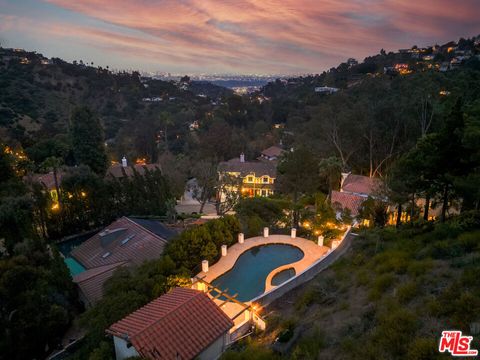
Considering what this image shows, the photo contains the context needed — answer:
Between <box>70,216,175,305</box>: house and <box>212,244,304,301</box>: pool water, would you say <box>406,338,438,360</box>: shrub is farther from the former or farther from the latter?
<box>70,216,175,305</box>: house

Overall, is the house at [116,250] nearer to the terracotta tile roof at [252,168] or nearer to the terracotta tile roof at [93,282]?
the terracotta tile roof at [93,282]

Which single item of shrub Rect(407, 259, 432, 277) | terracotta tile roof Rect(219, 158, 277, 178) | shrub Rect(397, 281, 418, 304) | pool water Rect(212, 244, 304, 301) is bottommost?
pool water Rect(212, 244, 304, 301)

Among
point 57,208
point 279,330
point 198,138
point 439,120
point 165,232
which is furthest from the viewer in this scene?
point 198,138

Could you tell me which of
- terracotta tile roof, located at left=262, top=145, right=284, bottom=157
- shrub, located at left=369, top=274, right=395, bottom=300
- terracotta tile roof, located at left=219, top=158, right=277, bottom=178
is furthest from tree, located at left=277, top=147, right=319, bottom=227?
terracotta tile roof, located at left=262, top=145, right=284, bottom=157

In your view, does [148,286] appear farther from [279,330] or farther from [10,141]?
[10,141]

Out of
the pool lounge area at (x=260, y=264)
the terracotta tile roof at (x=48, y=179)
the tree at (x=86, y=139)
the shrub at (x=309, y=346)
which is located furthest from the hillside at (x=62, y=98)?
the shrub at (x=309, y=346)

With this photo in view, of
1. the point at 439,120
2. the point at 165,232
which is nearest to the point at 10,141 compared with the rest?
the point at 165,232
